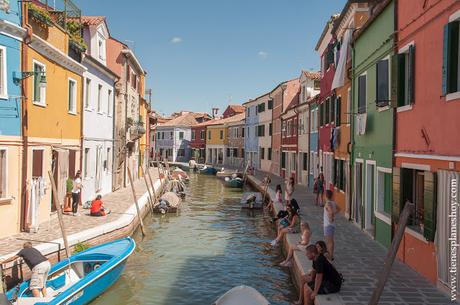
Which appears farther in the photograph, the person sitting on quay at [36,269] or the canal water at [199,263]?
the canal water at [199,263]

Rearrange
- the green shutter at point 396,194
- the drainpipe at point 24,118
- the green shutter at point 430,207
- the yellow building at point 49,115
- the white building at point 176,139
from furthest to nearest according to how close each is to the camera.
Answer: the white building at point 176,139 → the yellow building at point 49,115 → the drainpipe at point 24,118 → the green shutter at point 396,194 → the green shutter at point 430,207

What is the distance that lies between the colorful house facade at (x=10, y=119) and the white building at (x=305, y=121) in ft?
68.7

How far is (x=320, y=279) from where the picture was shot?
8625 mm

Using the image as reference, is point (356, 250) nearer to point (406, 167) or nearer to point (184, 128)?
point (406, 167)

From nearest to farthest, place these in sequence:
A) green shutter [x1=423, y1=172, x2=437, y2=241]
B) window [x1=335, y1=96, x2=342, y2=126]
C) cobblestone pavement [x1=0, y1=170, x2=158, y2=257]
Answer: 1. green shutter [x1=423, y1=172, x2=437, y2=241]
2. cobblestone pavement [x1=0, y1=170, x2=158, y2=257]
3. window [x1=335, y1=96, x2=342, y2=126]

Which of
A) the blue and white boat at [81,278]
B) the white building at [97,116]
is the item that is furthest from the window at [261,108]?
the blue and white boat at [81,278]

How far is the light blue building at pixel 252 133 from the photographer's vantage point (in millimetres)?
54003

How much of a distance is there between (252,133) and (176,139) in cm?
2296

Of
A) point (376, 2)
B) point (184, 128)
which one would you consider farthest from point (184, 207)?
point (184, 128)

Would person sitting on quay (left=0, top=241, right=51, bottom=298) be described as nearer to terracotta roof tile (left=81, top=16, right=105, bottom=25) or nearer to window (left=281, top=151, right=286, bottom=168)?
terracotta roof tile (left=81, top=16, right=105, bottom=25)

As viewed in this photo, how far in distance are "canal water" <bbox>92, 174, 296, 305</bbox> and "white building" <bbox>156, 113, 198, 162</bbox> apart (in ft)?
170

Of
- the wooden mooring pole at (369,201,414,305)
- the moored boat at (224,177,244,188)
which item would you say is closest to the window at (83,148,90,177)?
the wooden mooring pole at (369,201,414,305)

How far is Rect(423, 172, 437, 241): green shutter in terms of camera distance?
8.89 meters

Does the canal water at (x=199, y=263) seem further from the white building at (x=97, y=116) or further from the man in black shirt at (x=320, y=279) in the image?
the white building at (x=97, y=116)
